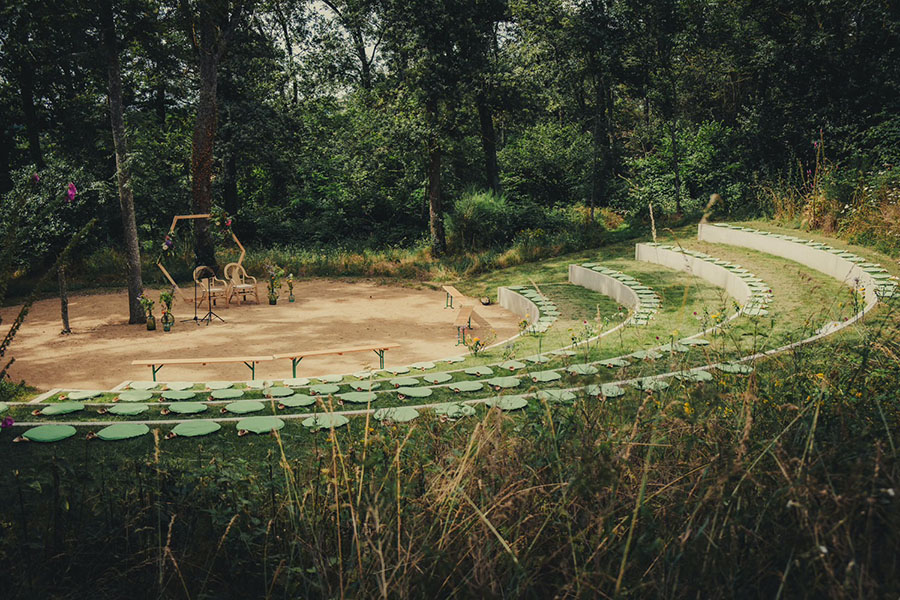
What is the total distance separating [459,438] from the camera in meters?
2.37

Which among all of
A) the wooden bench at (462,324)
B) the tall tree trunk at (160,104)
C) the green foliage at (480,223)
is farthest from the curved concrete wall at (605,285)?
the tall tree trunk at (160,104)

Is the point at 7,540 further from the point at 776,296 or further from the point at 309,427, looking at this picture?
the point at 776,296

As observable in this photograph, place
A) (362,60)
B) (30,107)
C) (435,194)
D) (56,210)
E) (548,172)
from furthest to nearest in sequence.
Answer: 1. (362,60)
2. (548,172)
3. (435,194)
4. (30,107)
5. (56,210)

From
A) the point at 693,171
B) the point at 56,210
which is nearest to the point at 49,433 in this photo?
the point at 56,210

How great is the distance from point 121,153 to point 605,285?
8.00m

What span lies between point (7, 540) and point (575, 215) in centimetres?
1588

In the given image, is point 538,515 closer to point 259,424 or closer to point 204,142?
point 259,424

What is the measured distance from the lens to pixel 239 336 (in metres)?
8.75

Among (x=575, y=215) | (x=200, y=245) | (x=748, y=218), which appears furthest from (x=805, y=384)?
(x=575, y=215)

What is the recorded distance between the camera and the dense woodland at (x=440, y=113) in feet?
39.6

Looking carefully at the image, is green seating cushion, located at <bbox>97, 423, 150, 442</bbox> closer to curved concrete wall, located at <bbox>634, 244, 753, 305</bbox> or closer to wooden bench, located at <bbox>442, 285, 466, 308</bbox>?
curved concrete wall, located at <bbox>634, 244, 753, 305</bbox>

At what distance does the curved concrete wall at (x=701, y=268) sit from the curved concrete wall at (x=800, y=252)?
3.41 ft

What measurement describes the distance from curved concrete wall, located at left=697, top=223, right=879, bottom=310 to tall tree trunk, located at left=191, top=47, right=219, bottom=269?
1058 cm

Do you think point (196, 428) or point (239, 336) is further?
point (239, 336)
